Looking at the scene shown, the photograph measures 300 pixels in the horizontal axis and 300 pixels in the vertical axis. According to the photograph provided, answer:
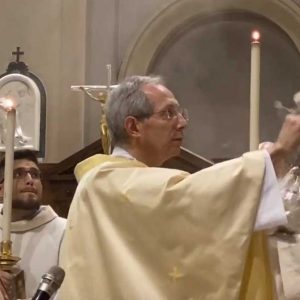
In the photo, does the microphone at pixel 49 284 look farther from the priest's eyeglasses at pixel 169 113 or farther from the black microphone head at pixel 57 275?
the priest's eyeglasses at pixel 169 113

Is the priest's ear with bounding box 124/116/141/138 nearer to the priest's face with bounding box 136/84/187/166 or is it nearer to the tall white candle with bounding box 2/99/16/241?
the priest's face with bounding box 136/84/187/166

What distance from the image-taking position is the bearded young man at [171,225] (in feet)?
6.09

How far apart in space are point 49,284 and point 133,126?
2.70 feet

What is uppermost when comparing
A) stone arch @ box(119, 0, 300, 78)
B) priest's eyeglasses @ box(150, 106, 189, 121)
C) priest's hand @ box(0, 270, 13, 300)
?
stone arch @ box(119, 0, 300, 78)

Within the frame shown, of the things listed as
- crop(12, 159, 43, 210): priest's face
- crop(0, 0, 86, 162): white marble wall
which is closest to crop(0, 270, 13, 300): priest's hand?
crop(12, 159, 43, 210): priest's face

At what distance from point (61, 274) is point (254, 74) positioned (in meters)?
0.68

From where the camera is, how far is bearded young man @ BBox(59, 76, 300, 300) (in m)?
1.86

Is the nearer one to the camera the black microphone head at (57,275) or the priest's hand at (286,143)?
the black microphone head at (57,275)

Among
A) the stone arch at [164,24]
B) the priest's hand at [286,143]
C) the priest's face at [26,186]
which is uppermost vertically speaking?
the stone arch at [164,24]

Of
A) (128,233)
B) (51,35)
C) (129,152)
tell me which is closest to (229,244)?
(128,233)

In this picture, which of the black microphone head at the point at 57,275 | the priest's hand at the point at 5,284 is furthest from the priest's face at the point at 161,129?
the black microphone head at the point at 57,275

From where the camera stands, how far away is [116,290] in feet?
6.47

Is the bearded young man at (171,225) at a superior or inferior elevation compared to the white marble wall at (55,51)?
inferior

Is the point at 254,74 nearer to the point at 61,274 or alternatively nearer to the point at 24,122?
the point at 61,274
